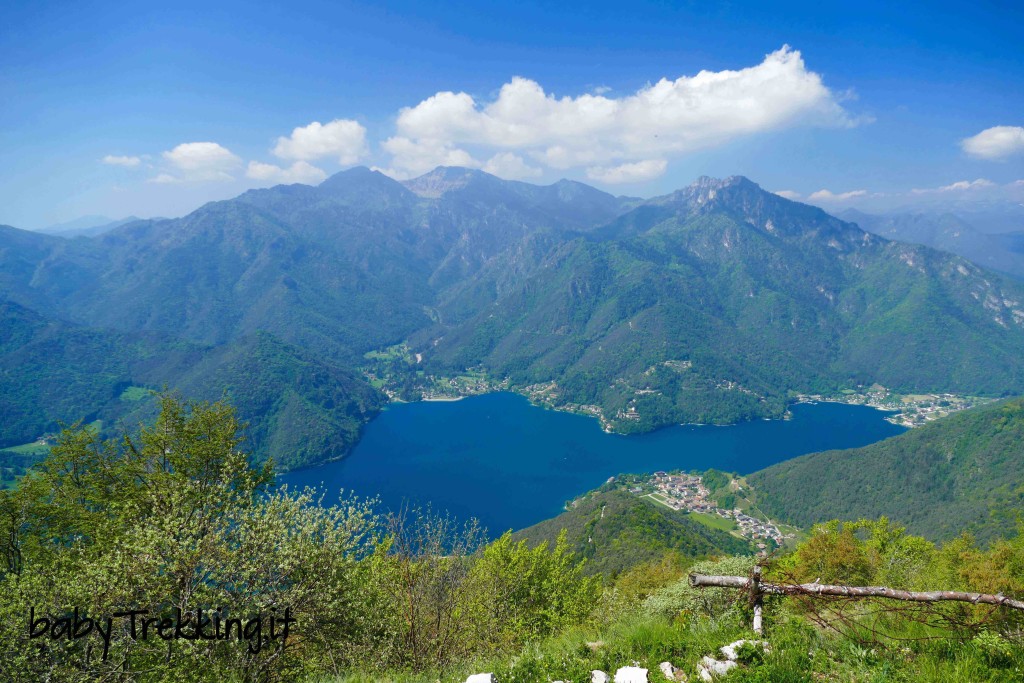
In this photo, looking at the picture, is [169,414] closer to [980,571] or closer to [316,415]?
[980,571]

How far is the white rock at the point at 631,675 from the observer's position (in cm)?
654

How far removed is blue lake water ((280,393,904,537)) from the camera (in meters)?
106

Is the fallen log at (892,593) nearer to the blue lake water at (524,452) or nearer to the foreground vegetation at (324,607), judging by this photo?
the foreground vegetation at (324,607)

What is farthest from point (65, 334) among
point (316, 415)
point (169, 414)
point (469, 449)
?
point (169, 414)

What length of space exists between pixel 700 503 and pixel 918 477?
44.6 m

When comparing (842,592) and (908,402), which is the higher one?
(842,592)

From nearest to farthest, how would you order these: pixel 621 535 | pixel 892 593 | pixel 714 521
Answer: pixel 892 593 < pixel 621 535 < pixel 714 521

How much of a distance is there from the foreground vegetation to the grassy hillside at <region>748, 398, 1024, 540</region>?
93.5m

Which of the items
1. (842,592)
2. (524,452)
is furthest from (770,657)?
(524,452)

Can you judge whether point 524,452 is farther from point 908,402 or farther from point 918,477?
point 908,402

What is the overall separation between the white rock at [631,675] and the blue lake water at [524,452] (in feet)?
290

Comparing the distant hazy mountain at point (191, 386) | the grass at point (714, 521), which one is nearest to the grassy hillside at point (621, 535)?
the grass at point (714, 521)

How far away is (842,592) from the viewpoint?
6.27 m

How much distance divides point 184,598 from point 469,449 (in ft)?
424
